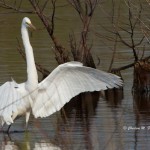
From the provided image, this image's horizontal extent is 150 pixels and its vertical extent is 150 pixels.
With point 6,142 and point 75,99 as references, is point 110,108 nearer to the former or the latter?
point 75,99

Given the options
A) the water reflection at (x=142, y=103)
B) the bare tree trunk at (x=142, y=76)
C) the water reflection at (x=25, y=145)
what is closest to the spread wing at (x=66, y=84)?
the water reflection at (x=25, y=145)

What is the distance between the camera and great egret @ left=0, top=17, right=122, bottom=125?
10.8 m

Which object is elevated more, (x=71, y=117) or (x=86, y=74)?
(x=86, y=74)

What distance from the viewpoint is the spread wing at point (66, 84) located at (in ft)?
35.6

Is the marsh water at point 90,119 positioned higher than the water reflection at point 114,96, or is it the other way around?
the marsh water at point 90,119

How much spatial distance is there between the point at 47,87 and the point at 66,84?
0.28 metres

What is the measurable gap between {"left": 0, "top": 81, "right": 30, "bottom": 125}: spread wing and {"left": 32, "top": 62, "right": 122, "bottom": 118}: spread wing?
0.83ft

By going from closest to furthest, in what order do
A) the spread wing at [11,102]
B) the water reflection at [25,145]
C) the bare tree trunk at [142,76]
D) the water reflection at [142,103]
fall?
the water reflection at [25,145], the spread wing at [11,102], the water reflection at [142,103], the bare tree trunk at [142,76]

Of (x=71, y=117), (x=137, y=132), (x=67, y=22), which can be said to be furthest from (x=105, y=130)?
(x=67, y=22)

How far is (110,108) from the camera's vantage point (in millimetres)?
12961

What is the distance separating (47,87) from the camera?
11.5 metres

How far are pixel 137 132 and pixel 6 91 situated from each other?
1.91 metres

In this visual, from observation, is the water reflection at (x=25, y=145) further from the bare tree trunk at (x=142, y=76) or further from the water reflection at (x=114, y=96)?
the bare tree trunk at (x=142, y=76)

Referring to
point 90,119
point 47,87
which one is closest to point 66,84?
point 47,87
